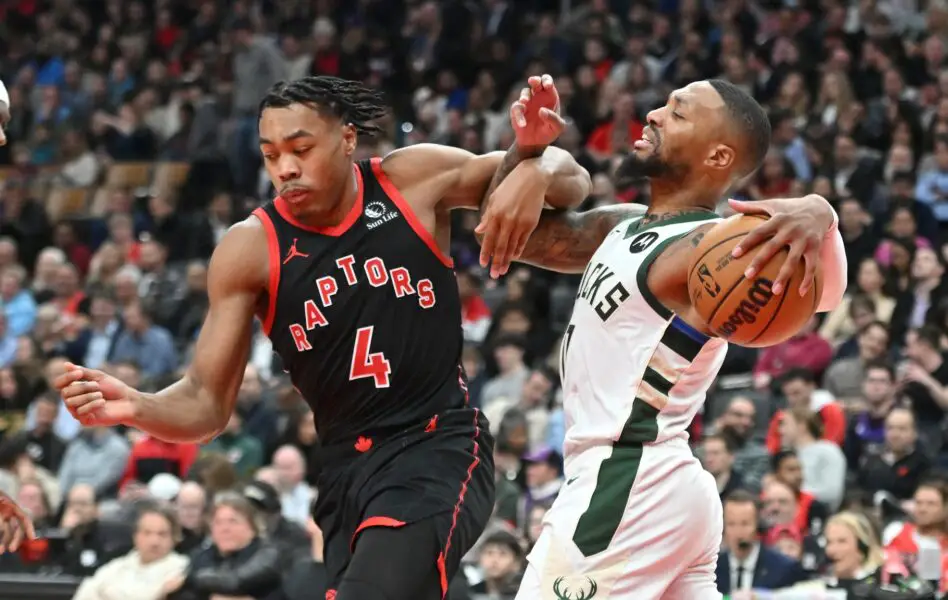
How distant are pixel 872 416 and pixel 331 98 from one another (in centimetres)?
638

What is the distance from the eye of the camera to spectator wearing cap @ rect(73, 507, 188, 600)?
9.30 m

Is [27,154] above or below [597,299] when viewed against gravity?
below

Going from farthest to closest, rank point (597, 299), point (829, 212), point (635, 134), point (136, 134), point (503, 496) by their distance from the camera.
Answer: point (136, 134)
point (635, 134)
point (503, 496)
point (597, 299)
point (829, 212)

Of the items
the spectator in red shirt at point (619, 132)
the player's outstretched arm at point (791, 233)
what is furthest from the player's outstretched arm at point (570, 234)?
the spectator in red shirt at point (619, 132)

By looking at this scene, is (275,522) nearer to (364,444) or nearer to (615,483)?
(364,444)

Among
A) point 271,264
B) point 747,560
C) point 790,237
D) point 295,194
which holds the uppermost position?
point 790,237

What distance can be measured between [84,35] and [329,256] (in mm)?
17194

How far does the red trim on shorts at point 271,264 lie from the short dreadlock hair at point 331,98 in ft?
1.17

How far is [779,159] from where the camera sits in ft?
44.3

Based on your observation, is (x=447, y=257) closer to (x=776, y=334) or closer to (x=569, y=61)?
(x=776, y=334)

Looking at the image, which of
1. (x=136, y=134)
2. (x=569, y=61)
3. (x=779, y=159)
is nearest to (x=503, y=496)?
(x=779, y=159)

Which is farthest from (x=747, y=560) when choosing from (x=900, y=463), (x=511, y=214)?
(x=511, y=214)

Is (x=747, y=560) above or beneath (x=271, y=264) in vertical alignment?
beneath

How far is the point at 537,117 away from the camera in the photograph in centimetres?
518
